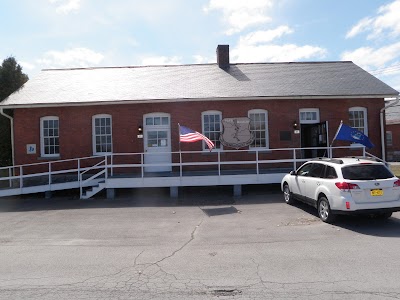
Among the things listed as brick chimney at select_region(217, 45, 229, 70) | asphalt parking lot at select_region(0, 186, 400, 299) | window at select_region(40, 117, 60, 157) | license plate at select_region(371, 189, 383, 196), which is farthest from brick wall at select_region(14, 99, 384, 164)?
license plate at select_region(371, 189, 383, 196)

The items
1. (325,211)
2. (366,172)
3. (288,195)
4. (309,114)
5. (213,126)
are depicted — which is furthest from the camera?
(309,114)

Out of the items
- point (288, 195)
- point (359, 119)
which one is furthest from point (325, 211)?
point (359, 119)

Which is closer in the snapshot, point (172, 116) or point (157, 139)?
point (172, 116)

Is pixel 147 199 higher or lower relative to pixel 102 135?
lower

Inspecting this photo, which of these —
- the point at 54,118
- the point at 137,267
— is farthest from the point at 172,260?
the point at 54,118

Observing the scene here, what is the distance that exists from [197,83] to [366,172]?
10.7 metres

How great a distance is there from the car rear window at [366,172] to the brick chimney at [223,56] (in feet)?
41.8

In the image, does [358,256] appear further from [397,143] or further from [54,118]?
[397,143]

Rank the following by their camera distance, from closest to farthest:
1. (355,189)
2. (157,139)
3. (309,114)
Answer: (355,189)
(157,139)
(309,114)

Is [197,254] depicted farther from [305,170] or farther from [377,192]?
[305,170]

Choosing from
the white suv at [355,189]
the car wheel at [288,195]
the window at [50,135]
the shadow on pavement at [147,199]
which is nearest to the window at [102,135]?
the window at [50,135]

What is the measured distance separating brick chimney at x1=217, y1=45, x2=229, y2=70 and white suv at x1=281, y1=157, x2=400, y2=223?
12030 millimetres

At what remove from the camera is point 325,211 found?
347 inches

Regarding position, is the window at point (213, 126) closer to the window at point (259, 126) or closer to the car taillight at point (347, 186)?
the window at point (259, 126)
